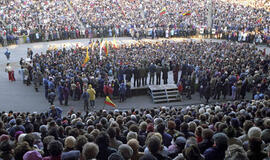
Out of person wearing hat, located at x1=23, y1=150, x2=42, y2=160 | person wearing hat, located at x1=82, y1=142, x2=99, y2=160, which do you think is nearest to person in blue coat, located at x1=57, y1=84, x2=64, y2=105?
person wearing hat, located at x1=23, y1=150, x2=42, y2=160

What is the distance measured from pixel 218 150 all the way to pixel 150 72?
1478 cm

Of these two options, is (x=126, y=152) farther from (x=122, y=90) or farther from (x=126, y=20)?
(x=126, y=20)

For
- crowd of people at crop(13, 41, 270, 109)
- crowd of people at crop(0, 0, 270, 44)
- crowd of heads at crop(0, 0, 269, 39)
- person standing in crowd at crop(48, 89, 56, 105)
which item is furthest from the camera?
crowd of heads at crop(0, 0, 269, 39)

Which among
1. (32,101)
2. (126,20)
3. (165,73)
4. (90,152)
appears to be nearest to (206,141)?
(90,152)

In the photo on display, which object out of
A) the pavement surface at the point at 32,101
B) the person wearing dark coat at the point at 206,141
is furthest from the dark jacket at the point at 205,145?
the pavement surface at the point at 32,101

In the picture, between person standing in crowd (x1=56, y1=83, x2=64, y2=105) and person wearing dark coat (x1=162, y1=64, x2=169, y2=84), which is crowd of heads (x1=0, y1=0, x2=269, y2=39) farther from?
person standing in crowd (x1=56, y1=83, x2=64, y2=105)

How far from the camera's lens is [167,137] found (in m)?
7.42

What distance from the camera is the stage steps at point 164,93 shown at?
19.0 meters

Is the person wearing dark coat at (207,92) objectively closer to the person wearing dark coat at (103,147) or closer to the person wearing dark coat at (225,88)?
the person wearing dark coat at (225,88)

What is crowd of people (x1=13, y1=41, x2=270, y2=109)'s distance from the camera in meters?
18.5

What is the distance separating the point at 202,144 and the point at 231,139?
0.80 metres

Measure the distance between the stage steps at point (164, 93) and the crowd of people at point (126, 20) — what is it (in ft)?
52.6

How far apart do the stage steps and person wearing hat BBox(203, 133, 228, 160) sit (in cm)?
1284

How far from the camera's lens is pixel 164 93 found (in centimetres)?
1938
